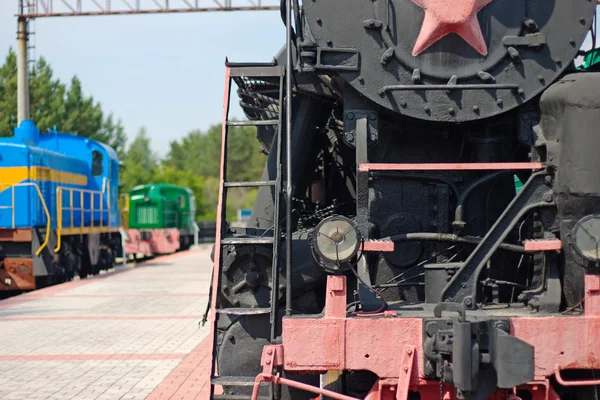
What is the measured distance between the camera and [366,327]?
468 centimetres

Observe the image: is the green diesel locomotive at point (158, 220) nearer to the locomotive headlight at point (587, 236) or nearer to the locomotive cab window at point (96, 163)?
the locomotive cab window at point (96, 163)

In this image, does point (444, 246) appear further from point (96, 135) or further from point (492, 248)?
point (96, 135)

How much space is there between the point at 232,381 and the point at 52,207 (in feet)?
45.6

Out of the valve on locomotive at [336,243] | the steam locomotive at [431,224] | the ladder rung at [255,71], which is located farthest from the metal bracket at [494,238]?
the ladder rung at [255,71]

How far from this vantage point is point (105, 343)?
10242 millimetres

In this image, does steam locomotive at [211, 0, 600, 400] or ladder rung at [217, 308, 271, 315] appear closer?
steam locomotive at [211, 0, 600, 400]

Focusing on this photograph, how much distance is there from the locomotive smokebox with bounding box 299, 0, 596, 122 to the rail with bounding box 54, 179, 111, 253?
1379 cm

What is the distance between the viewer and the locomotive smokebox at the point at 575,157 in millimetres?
4761

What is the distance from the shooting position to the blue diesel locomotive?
669 inches

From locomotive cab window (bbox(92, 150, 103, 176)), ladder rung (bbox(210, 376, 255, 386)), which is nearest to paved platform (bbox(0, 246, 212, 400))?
ladder rung (bbox(210, 376, 255, 386))

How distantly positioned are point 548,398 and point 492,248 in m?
0.95

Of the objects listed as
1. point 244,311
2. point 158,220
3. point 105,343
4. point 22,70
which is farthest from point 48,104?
point 244,311

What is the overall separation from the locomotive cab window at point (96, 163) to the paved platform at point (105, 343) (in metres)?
5.10

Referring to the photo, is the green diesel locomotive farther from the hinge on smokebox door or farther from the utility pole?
the hinge on smokebox door
